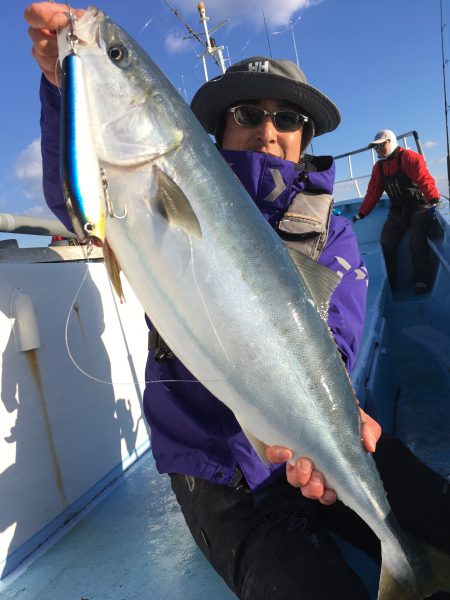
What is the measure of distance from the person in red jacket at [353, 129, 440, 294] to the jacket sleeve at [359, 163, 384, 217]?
2 centimetres

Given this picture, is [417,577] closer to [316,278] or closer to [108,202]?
[316,278]

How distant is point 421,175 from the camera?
8.01m

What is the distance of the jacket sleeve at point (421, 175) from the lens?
798 cm

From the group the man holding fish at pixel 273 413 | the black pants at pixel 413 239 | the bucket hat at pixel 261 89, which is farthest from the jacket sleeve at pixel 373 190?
the bucket hat at pixel 261 89

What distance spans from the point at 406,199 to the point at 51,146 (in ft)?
24.6

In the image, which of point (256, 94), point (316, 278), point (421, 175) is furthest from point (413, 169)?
point (316, 278)

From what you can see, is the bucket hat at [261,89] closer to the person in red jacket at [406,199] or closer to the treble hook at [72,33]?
the treble hook at [72,33]

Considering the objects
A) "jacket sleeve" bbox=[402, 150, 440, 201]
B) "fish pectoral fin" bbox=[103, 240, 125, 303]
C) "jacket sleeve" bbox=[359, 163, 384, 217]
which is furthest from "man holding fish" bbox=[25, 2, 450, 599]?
"jacket sleeve" bbox=[359, 163, 384, 217]

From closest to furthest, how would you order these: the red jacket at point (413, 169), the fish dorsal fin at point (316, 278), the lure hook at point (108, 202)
Result: the lure hook at point (108, 202) → the fish dorsal fin at point (316, 278) → the red jacket at point (413, 169)

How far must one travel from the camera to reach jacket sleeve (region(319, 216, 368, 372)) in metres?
2.31

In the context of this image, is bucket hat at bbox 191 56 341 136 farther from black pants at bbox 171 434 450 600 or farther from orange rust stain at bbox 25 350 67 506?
black pants at bbox 171 434 450 600

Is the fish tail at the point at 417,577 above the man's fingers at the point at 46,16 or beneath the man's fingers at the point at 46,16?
beneath

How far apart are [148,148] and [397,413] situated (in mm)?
3943

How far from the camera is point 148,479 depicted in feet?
10.4
